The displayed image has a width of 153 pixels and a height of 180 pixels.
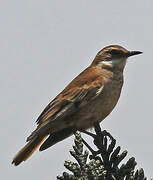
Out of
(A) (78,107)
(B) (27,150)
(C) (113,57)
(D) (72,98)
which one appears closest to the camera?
(B) (27,150)

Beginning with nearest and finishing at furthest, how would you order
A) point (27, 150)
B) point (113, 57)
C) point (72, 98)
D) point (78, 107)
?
point (27, 150)
point (78, 107)
point (72, 98)
point (113, 57)

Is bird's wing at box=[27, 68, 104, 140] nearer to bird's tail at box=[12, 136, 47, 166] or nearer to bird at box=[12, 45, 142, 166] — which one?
bird at box=[12, 45, 142, 166]

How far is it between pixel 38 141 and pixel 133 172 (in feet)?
8.70

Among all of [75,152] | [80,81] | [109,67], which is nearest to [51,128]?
[80,81]

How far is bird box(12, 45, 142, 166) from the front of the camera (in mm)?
6145

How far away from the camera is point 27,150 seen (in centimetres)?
598

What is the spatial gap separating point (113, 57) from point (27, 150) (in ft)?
9.56

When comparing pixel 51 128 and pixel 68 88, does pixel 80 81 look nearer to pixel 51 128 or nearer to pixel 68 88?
pixel 68 88

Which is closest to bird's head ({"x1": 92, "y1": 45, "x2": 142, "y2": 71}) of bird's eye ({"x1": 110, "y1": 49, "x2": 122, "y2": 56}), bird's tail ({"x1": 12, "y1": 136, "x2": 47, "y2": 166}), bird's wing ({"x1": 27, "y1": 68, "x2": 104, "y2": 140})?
bird's eye ({"x1": 110, "y1": 49, "x2": 122, "y2": 56})

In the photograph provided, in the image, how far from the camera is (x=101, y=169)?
3.55 m

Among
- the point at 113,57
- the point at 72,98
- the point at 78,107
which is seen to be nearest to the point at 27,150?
the point at 78,107

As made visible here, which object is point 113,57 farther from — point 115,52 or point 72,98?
point 72,98

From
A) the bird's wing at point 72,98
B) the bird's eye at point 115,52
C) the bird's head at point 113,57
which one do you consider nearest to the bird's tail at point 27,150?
the bird's wing at point 72,98

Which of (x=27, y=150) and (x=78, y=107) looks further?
(x=78, y=107)
